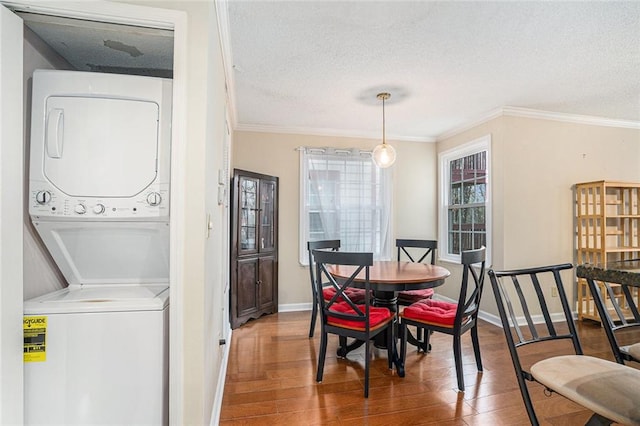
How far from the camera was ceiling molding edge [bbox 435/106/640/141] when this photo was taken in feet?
11.4

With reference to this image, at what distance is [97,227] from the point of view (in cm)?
147

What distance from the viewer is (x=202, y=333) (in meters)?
1.41

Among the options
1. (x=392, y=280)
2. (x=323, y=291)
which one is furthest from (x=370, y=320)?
(x=323, y=291)

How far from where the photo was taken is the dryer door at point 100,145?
1.39m

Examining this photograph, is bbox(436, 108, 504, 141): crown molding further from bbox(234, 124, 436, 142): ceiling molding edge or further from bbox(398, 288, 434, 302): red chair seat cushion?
bbox(398, 288, 434, 302): red chair seat cushion

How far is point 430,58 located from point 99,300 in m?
2.59

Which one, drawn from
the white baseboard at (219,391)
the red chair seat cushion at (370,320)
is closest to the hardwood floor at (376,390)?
the white baseboard at (219,391)

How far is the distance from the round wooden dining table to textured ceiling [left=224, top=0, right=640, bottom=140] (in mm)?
1661

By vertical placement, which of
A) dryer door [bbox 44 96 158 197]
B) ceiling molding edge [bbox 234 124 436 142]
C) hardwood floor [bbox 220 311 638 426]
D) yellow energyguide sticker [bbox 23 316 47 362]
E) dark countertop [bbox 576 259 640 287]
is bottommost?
hardwood floor [bbox 220 311 638 426]

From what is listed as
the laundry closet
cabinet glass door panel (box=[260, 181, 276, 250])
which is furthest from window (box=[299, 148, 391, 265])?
the laundry closet

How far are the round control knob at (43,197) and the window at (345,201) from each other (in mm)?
2944

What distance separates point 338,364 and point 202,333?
1.51 meters

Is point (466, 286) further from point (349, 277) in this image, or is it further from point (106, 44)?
point (106, 44)

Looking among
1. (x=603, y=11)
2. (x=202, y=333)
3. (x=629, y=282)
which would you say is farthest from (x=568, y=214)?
(x=202, y=333)
